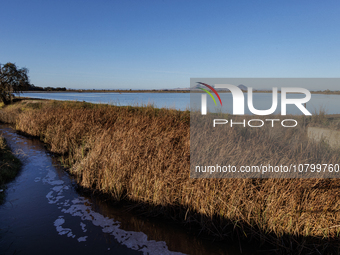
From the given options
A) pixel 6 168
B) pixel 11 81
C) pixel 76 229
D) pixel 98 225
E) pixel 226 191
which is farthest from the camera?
pixel 11 81

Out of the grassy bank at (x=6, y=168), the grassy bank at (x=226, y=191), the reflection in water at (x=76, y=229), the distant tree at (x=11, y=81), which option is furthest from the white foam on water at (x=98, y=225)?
the distant tree at (x=11, y=81)

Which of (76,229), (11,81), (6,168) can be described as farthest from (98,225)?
(11,81)

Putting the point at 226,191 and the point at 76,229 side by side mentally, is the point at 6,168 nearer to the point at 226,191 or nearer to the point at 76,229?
the point at 76,229

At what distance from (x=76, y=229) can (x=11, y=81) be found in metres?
38.3

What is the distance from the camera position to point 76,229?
488 cm

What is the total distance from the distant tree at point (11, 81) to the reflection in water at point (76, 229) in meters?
33.3

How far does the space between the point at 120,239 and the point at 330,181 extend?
467 cm

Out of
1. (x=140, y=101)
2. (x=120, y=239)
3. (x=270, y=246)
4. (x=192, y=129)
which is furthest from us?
(x=140, y=101)

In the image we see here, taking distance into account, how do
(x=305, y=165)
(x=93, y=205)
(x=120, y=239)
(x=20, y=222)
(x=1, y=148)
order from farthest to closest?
(x=1, y=148), (x=93, y=205), (x=305, y=165), (x=20, y=222), (x=120, y=239)

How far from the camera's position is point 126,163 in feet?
20.0

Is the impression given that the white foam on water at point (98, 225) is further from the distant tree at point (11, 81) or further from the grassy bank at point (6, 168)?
the distant tree at point (11, 81)

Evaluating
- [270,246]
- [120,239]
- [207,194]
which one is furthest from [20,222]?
[270,246]

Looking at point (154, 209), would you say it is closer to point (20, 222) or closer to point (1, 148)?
point (20, 222)

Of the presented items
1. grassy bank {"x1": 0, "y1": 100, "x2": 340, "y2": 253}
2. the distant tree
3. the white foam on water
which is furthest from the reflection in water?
the distant tree
